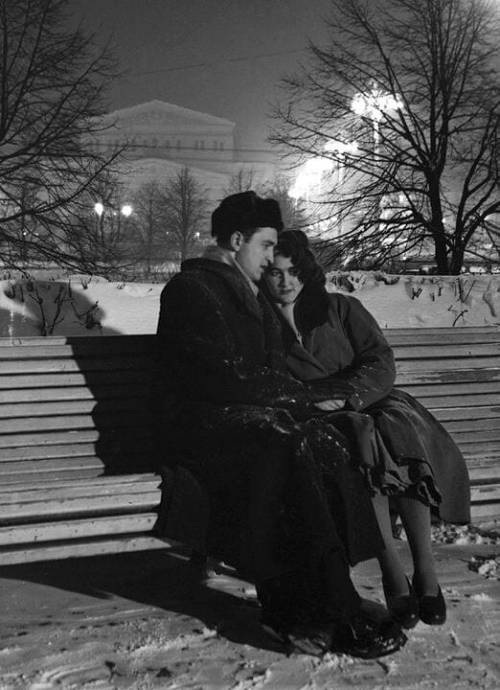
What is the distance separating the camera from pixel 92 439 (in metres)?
3.80

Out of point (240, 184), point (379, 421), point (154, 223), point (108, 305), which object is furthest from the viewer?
point (154, 223)

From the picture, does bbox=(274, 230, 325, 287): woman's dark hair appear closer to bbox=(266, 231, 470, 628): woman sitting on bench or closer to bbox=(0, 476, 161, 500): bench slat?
bbox=(266, 231, 470, 628): woman sitting on bench

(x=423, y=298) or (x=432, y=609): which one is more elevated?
(x=423, y=298)

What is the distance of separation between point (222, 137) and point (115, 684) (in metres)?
82.7

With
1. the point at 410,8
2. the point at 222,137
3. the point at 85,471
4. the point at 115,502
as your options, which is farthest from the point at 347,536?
the point at 222,137

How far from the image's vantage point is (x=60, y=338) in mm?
3916

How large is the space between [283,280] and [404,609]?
1421mm

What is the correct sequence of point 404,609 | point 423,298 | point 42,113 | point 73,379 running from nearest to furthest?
point 404,609
point 73,379
point 423,298
point 42,113

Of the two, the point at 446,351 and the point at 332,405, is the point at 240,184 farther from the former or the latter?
the point at 332,405

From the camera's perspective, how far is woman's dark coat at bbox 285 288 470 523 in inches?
118

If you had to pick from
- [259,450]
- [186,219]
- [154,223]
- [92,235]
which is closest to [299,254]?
[259,450]

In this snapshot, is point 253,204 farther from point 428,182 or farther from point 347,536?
point 428,182

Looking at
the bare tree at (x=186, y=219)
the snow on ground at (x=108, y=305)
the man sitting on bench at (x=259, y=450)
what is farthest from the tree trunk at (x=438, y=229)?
the bare tree at (x=186, y=219)

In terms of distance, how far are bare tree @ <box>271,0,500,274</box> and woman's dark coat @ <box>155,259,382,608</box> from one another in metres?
6.58
